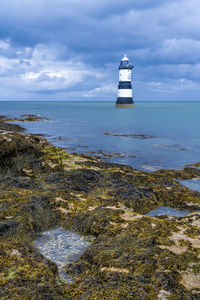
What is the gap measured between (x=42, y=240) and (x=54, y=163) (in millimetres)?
6655

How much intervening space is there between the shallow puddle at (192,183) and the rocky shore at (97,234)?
1.82 meters

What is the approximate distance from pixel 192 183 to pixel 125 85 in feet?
238

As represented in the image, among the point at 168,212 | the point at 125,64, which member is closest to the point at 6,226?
the point at 168,212

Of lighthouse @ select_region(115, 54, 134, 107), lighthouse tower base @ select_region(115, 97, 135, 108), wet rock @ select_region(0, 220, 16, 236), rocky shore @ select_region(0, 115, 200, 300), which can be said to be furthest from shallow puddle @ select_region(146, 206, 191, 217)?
lighthouse tower base @ select_region(115, 97, 135, 108)

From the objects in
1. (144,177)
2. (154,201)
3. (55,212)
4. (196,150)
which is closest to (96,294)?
(55,212)

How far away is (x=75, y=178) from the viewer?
11094 mm

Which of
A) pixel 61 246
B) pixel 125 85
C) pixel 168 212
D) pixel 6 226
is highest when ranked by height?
pixel 125 85

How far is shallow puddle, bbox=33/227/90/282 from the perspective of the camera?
17.8 feet

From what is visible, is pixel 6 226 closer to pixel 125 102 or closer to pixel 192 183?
pixel 192 183

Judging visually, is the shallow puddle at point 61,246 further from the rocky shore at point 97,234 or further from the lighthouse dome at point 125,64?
the lighthouse dome at point 125,64

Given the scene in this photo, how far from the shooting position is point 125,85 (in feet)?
272

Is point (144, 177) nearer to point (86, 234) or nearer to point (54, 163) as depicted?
point (54, 163)

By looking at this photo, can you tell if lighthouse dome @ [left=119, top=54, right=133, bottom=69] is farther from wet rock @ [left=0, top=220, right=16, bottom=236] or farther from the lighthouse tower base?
wet rock @ [left=0, top=220, right=16, bottom=236]

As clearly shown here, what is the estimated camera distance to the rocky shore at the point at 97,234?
4.04 meters
